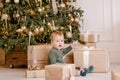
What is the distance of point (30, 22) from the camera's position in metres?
3.06

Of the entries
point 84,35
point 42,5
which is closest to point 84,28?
point 84,35

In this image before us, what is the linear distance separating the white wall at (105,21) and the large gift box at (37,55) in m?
1.39

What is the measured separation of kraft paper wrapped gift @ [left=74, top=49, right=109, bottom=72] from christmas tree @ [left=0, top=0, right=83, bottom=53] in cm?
56

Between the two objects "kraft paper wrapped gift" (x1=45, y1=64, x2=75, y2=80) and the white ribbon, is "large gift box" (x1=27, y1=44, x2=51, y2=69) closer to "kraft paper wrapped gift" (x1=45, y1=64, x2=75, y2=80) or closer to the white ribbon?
the white ribbon

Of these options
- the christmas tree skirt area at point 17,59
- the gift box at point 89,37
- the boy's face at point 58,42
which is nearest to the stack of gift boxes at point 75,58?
the boy's face at point 58,42

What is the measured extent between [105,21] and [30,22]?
1.29 metres

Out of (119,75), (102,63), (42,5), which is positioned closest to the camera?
(119,75)

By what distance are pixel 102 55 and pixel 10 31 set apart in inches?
43.7

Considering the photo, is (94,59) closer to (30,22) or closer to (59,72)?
(30,22)

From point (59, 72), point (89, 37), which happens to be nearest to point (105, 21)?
point (89, 37)

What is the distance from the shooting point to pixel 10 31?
3084mm

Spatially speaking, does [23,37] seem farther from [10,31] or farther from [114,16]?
[114,16]

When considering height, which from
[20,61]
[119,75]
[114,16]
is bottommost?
[20,61]

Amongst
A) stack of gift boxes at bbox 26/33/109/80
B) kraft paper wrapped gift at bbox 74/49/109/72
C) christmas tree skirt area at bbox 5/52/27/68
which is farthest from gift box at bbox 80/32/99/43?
christmas tree skirt area at bbox 5/52/27/68
